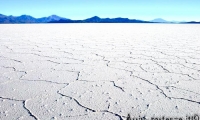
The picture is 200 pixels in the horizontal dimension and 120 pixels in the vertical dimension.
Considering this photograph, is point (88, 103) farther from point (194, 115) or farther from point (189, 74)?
point (189, 74)

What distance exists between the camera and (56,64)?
7.02ft

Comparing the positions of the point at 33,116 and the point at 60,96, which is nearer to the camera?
the point at 33,116

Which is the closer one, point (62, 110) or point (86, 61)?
point (62, 110)

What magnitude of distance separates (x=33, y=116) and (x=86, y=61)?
1.33 metres

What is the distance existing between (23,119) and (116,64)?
51.6 inches

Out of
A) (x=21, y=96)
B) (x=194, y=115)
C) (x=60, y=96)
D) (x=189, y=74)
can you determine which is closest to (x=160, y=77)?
(x=189, y=74)

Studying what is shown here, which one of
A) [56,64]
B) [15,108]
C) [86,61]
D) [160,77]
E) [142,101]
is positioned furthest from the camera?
[86,61]

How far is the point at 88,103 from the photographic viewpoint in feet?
3.81

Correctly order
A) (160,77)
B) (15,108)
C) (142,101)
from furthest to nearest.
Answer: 1. (160,77)
2. (142,101)
3. (15,108)

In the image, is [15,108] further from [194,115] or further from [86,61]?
[86,61]

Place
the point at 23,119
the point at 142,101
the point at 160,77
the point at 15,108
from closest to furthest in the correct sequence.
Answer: the point at 23,119 → the point at 15,108 → the point at 142,101 → the point at 160,77

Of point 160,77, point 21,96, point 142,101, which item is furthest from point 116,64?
point 21,96

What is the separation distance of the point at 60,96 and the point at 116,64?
100 cm

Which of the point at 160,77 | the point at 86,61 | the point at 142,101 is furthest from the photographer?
the point at 86,61
